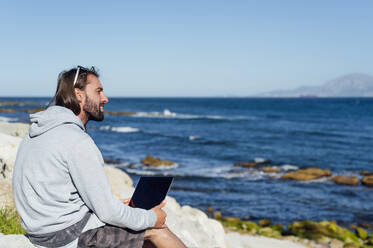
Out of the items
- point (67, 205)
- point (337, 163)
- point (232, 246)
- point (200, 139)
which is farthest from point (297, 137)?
point (67, 205)

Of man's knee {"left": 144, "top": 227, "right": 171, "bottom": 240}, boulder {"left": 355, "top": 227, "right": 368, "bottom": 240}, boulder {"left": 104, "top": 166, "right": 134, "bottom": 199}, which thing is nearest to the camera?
man's knee {"left": 144, "top": 227, "right": 171, "bottom": 240}

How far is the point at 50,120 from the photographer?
246 cm

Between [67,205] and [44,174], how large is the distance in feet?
0.86

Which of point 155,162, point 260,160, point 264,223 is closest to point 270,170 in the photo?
point 260,160

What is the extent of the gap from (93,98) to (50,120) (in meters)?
0.40

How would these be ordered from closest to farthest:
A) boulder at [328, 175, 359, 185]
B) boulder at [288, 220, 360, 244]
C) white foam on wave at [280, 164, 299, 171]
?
1. boulder at [288, 220, 360, 244]
2. boulder at [328, 175, 359, 185]
3. white foam on wave at [280, 164, 299, 171]

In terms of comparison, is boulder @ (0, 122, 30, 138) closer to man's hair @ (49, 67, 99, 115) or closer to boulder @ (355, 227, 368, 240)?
man's hair @ (49, 67, 99, 115)

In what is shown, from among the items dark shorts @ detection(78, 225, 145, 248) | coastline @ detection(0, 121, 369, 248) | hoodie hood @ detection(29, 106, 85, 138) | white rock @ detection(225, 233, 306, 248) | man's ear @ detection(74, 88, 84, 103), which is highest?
man's ear @ detection(74, 88, 84, 103)

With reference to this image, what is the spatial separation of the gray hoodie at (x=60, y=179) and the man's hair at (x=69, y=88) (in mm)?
117

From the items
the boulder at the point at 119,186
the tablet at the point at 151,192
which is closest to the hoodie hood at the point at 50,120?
the tablet at the point at 151,192

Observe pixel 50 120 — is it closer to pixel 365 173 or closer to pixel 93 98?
pixel 93 98

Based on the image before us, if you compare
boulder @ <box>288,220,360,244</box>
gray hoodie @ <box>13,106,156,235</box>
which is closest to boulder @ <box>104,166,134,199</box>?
gray hoodie @ <box>13,106,156,235</box>

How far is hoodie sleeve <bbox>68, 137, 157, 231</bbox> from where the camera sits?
230 cm

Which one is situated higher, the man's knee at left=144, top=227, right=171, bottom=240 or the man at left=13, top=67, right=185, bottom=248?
the man at left=13, top=67, right=185, bottom=248
